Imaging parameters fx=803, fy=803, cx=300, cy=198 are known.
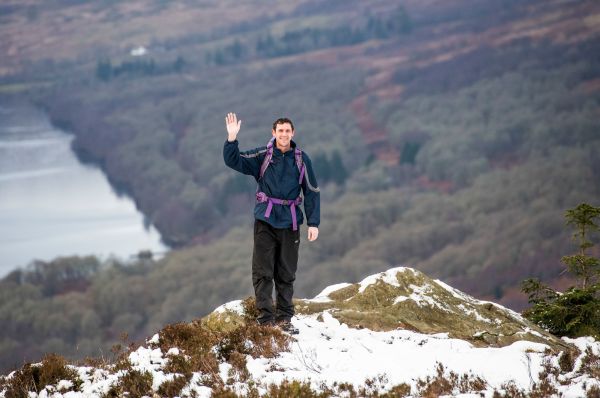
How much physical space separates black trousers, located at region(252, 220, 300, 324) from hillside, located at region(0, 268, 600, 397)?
0.29 m

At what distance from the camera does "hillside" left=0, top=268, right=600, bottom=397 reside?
7.44 meters

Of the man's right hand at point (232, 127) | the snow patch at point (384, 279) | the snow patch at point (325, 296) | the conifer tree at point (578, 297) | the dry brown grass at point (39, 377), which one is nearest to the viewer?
the dry brown grass at point (39, 377)

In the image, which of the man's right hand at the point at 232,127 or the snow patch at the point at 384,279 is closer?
the man's right hand at the point at 232,127

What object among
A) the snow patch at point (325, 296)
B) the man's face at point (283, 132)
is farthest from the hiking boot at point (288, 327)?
the man's face at point (283, 132)

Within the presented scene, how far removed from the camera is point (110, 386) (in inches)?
307

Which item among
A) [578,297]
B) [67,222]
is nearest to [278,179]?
[578,297]

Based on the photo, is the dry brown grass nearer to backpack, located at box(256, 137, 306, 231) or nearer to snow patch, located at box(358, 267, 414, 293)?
backpack, located at box(256, 137, 306, 231)

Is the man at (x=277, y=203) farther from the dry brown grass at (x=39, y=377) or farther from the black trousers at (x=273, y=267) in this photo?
the dry brown grass at (x=39, y=377)

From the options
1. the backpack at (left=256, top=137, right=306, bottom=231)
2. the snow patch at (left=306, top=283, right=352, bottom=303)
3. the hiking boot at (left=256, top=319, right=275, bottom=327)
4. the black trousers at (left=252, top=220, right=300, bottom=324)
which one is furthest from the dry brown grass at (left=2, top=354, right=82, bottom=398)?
the snow patch at (left=306, top=283, right=352, bottom=303)

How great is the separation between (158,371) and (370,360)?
86.5 inches

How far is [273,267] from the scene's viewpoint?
980cm

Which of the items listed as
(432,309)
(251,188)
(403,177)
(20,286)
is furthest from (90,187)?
(432,309)

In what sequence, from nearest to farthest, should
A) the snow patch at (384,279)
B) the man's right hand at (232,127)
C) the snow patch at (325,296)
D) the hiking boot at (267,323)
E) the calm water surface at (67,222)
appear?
the man's right hand at (232,127) → the hiking boot at (267,323) → the snow patch at (325,296) → the snow patch at (384,279) → the calm water surface at (67,222)

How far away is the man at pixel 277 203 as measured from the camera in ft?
31.2
